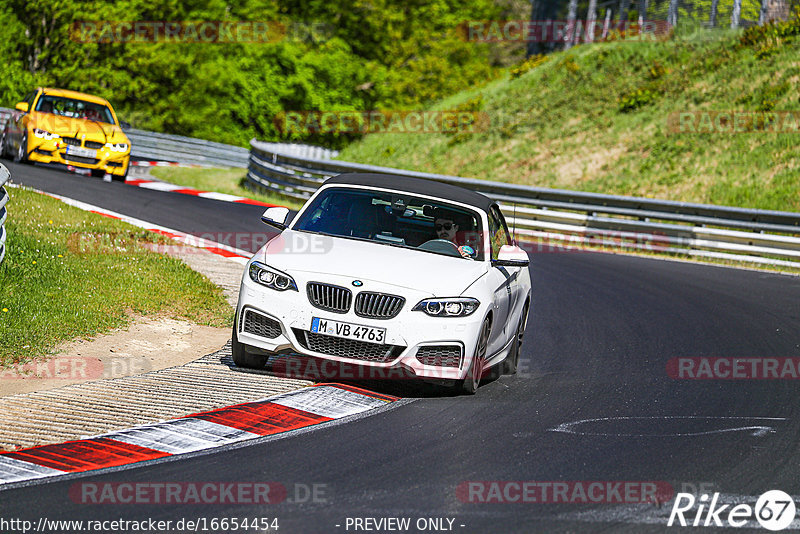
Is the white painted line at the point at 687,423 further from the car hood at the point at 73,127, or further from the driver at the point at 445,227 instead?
the car hood at the point at 73,127

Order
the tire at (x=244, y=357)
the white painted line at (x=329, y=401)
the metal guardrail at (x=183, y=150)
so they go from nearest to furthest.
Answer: the white painted line at (x=329, y=401)
the tire at (x=244, y=357)
the metal guardrail at (x=183, y=150)

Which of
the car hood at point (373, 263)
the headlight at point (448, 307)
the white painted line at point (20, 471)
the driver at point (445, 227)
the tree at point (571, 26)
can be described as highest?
the tree at point (571, 26)

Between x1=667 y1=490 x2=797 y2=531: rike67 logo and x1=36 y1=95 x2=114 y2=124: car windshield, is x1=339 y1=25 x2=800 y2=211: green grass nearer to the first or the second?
x1=36 y1=95 x2=114 y2=124: car windshield

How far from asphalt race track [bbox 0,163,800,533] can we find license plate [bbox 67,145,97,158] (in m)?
12.5

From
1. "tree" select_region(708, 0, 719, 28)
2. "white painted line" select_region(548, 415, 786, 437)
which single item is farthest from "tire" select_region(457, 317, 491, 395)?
"tree" select_region(708, 0, 719, 28)

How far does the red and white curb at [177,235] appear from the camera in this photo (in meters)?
14.9

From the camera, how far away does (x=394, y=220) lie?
9.07 m

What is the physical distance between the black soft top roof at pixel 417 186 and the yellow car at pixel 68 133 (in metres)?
14.0

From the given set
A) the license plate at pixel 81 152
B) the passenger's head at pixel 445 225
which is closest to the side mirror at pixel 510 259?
the passenger's head at pixel 445 225

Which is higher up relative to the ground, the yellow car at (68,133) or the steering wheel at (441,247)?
the steering wheel at (441,247)

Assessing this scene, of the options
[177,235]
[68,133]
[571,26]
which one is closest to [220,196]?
[68,133]

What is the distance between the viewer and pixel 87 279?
35.9ft

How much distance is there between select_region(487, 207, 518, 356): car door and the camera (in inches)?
331

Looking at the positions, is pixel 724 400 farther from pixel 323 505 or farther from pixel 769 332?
pixel 323 505
